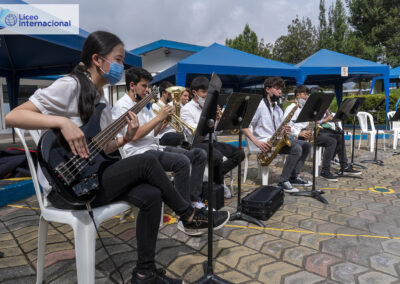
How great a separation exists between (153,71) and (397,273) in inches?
596

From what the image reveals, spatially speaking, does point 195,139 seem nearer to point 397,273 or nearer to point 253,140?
point 397,273

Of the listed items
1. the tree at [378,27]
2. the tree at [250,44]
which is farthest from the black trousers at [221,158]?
the tree at [250,44]

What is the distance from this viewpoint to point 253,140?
4238 mm

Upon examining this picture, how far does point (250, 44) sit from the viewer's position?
100 feet

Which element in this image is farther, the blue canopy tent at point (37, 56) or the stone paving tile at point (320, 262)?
the blue canopy tent at point (37, 56)

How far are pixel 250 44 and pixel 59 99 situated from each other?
31479mm

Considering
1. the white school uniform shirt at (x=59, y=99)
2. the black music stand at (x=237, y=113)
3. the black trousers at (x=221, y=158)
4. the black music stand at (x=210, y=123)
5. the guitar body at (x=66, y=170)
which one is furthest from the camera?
the black trousers at (x=221, y=158)

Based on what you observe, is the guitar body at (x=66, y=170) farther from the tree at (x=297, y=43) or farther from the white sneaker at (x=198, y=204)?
the tree at (x=297, y=43)

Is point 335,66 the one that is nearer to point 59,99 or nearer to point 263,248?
point 263,248

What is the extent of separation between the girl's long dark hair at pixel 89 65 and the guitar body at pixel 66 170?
255mm

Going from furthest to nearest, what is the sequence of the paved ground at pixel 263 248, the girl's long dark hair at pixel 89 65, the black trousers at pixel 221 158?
the black trousers at pixel 221 158 < the paved ground at pixel 263 248 < the girl's long dark hair at pixel 89 65

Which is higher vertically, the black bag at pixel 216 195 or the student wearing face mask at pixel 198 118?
the student wearing face mask at pixel 198 118

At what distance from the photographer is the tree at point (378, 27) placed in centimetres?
2109

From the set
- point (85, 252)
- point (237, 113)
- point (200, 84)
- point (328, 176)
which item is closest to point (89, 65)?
point (85, 252)
